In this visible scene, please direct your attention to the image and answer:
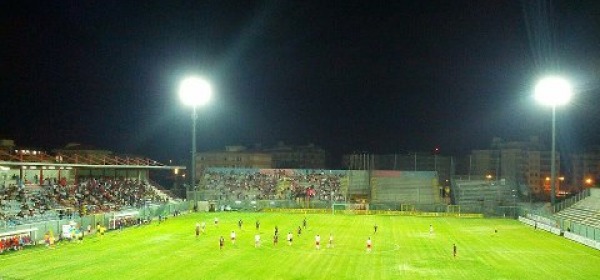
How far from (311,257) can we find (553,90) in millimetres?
36705

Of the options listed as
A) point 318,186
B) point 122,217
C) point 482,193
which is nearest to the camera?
point 122,217

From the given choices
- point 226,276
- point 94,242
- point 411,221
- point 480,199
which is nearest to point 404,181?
point 480,199

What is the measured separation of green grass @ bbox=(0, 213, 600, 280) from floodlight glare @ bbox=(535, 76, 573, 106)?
14.9m

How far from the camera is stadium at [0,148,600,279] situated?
3284 centimetres

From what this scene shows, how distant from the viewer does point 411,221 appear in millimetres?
64938

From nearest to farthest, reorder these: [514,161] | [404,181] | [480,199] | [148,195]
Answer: [148,195] < [480,199] < [404,181] < [514,161]

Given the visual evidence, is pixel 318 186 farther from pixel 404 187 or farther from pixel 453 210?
pixel 453 210

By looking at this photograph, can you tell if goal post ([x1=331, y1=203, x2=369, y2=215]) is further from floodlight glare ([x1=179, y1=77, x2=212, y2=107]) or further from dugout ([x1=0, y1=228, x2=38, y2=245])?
dugout ([x1=0, y1=228, x2=38, y2=245])

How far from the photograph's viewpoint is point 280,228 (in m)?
55.0

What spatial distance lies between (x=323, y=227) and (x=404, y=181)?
1410 inches

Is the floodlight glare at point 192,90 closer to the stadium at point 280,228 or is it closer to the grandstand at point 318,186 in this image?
the stadium at point 280,228

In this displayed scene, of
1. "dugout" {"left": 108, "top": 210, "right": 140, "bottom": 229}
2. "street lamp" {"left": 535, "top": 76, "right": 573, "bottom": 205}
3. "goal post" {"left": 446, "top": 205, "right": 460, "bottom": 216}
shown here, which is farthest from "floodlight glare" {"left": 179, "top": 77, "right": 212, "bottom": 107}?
"street lamp" {"left": 535, "top": 76, "right": 573, "bottom": 205}

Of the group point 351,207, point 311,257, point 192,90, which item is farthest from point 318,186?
point 311,257

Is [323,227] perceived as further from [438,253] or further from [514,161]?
[514,161]
